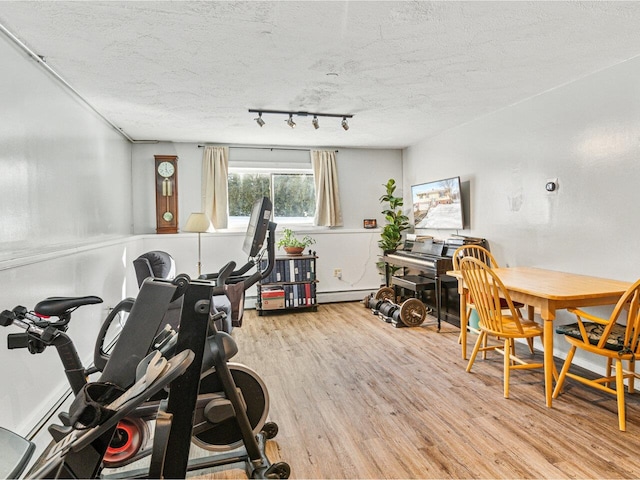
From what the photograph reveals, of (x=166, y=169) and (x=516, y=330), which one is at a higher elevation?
(x=166, y=169)

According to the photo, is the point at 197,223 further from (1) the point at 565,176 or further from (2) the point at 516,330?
(1) the point at 565,176

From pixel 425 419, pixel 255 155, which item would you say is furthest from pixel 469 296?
pixel 255 155

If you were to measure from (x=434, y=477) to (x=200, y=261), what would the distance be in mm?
4136

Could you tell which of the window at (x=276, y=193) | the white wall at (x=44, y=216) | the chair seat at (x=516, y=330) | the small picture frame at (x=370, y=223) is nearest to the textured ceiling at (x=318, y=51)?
the white wall at (x=44, y=216)

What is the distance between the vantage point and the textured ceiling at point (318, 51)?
2.00 metres

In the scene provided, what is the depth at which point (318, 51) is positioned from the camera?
2.45m

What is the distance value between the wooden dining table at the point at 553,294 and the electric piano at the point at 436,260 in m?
1.14

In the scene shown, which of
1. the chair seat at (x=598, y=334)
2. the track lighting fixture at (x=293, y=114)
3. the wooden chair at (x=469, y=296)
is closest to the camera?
the chair seat at (x=598, y=334)

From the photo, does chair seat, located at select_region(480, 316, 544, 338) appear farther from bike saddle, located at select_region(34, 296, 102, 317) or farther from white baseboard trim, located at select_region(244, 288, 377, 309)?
white baseboard trim, located at select_region(244, 288, 377, 309)

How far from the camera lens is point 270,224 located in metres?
2.07

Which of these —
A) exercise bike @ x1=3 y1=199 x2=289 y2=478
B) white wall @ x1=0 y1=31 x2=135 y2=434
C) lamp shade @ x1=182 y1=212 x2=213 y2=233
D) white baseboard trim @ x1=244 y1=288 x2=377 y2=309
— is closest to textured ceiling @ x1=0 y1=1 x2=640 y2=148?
white wall @ x1=0 y1=31 x2=135 y2=434

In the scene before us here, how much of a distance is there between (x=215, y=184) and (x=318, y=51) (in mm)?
3189

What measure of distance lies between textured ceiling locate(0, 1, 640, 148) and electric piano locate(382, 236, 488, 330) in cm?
143

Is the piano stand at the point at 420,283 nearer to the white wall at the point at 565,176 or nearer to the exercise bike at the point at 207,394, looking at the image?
the white wall at the point at 565,176
